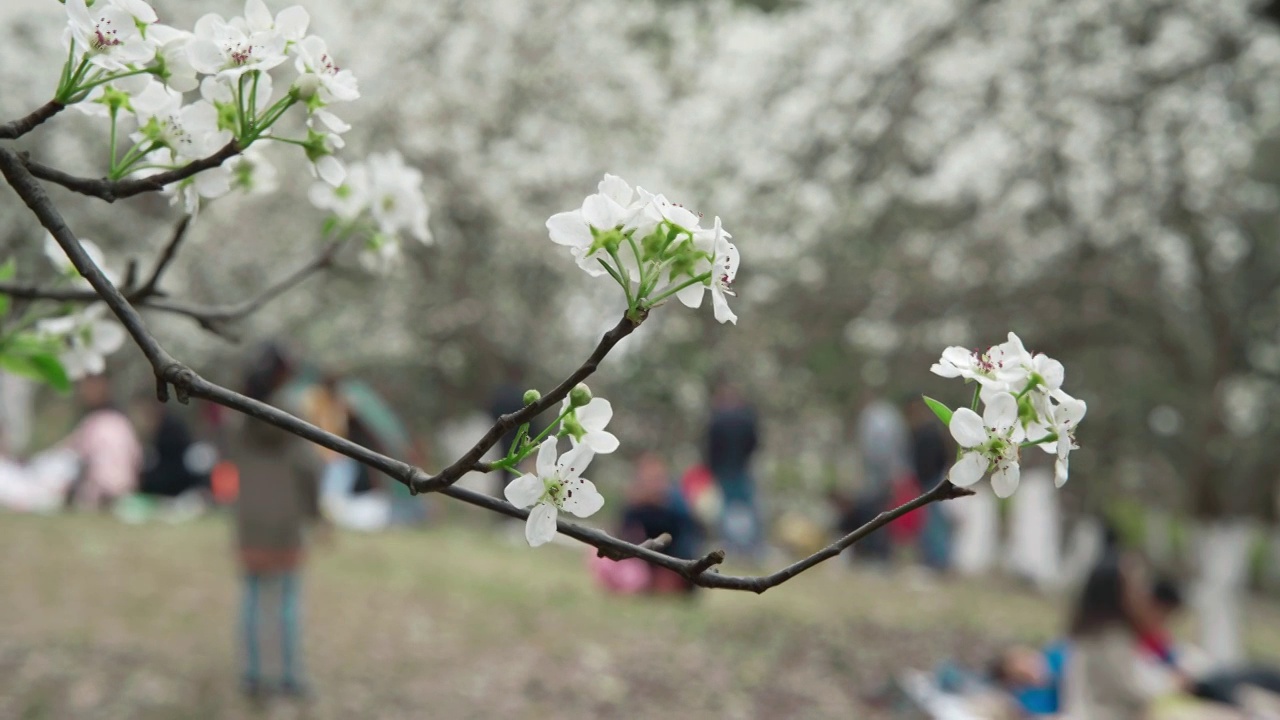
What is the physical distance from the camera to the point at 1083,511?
563 inches

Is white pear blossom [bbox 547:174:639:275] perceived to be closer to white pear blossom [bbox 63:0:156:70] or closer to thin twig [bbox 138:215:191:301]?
white pear blossom [bbox 63:0:156:70]

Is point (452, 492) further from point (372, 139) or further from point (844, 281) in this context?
point (372, 139)

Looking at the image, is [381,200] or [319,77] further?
[381,200]

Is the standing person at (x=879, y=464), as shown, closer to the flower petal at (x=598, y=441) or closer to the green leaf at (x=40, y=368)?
the green leaf at (x=40, y=368)

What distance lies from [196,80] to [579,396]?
1.88 feet

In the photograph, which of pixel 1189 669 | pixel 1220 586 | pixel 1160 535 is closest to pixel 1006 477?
pixel 1189 669

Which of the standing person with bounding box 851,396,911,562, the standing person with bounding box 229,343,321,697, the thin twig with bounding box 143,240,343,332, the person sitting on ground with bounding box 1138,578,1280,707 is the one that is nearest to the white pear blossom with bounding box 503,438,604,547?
the thin twig with bounding box 143,240,343,332

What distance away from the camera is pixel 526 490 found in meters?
1.08

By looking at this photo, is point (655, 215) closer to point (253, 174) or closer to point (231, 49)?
point (231, 49)

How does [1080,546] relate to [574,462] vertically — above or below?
above

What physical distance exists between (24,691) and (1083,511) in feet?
41.0

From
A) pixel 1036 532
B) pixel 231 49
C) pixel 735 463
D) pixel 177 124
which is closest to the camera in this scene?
pixel 231 49

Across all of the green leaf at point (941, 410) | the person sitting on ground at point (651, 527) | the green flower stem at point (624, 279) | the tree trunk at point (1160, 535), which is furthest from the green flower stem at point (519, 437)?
the tree trunk at point (1160, 535)

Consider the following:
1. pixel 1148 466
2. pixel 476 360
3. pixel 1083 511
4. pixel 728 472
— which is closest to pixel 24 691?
pixel 728 472
